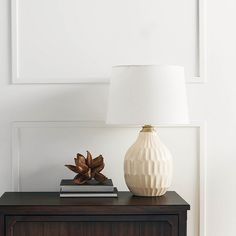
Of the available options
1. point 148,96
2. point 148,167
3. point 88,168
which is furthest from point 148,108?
point 88,168

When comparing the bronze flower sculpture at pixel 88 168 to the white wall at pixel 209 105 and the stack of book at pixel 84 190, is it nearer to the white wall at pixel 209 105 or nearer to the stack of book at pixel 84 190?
the stack of book at pixel 84 190

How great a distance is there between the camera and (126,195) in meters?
2.03

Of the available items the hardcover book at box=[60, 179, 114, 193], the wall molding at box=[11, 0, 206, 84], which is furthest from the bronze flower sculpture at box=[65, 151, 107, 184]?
the wall molding at box=[11, 0, 206, 84]

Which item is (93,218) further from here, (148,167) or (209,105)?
(209,105)

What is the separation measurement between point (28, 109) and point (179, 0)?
72 centimetres

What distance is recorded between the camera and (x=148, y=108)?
1.87 m

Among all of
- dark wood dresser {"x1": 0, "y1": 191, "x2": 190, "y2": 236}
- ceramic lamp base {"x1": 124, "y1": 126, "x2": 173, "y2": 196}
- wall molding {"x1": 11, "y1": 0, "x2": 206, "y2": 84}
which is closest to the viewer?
dark wood dresser {"x1": 0, "y1": 191, "x2": 190, "y2": 236}

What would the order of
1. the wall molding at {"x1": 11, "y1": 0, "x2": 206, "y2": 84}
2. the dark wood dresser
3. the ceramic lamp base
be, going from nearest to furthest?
the dark wood dresser → the ceramic lamp base → the wall molding at {"x1": 11, "y1": 0, "x2": 206, "y2": 84}

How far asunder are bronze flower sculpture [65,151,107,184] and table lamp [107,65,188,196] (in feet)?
0.39

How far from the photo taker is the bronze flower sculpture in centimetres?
202

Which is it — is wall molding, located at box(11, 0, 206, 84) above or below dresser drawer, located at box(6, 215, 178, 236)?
above

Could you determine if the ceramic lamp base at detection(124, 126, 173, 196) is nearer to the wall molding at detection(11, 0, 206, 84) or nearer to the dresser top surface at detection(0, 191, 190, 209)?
the dresser top surface at detection(0, 191, 190, 209)

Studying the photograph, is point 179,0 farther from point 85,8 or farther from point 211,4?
point 85,8

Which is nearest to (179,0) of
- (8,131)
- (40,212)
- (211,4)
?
(211,4)
